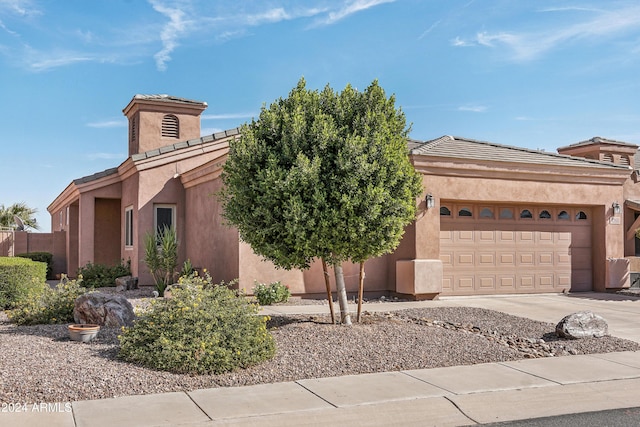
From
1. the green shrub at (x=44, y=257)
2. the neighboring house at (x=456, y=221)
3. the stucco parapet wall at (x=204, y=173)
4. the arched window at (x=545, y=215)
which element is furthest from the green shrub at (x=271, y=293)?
the green shrub at (x=44, y=257)

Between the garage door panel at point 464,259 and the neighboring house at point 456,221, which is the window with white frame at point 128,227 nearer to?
the neighboring house at point 456,221

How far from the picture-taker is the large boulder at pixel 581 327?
34.0 feet

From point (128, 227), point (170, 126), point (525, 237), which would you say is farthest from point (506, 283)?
point (170, 126)

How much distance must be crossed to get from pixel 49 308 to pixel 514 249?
37.2ft

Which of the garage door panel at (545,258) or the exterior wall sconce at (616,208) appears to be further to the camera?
the exterior wall sconce at (616,208)

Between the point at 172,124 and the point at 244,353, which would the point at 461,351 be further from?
the point at 172,124

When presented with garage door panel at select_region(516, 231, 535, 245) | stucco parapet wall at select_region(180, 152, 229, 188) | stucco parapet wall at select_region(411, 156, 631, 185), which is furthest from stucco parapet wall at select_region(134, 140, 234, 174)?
garage door panel at select_region(516, 231, 535, 245)

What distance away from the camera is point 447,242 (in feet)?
52.4

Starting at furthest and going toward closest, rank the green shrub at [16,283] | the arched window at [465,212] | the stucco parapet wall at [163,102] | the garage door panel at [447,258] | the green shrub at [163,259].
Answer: the stucco parapet wall at [163,102] → the green shrub at [163,259] → the arched window at [465,212] → the garage door panel at [447,258] → the green shrub at [16,283]

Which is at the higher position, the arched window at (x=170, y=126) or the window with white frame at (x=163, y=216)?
the arched window at (x=170, y=126)

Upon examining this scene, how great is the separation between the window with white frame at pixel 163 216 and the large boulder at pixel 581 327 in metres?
12.0

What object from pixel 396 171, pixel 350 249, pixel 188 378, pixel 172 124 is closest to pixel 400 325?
pixel 350 249

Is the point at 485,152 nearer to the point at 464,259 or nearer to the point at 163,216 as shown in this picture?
the point at 464,259

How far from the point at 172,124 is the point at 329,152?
13392mm
